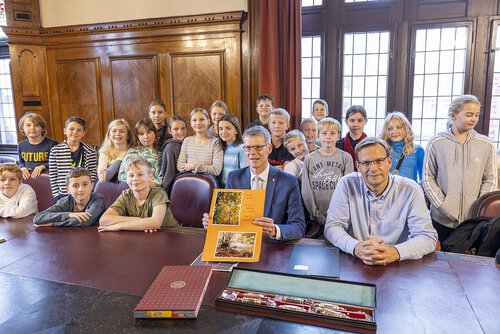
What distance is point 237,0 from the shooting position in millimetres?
4441


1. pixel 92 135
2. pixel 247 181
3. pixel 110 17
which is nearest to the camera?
pixel 247 181

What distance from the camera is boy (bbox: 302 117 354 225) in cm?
254

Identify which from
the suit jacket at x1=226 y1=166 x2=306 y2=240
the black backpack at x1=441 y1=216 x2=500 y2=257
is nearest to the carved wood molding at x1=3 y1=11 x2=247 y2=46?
the suit jacket at x1=226 y1=166 x2=306 y2=240

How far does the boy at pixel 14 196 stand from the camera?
2316mm

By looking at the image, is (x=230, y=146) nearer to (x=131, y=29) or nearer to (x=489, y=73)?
(x=131, y=29)

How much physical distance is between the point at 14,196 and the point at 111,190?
24.0 inches

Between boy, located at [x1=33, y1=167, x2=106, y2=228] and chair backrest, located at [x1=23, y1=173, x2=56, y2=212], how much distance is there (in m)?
0.76

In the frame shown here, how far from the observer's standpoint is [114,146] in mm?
3135

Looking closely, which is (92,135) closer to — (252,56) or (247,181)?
(252,56)

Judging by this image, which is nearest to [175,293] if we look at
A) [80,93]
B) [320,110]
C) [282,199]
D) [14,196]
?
[282,199]

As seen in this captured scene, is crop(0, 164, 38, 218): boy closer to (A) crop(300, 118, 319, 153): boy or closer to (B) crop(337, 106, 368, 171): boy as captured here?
(A) crop(300, 118, 319, 153): boy

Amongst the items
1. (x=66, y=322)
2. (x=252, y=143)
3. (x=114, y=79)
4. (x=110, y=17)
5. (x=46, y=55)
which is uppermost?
(x=110, y=17)

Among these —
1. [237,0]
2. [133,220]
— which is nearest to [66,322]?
[133,220]

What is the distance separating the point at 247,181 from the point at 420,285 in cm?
111
